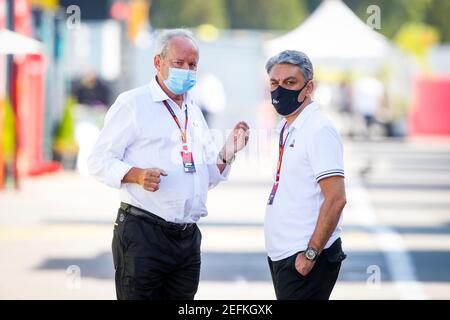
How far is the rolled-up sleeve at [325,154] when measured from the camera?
627cm

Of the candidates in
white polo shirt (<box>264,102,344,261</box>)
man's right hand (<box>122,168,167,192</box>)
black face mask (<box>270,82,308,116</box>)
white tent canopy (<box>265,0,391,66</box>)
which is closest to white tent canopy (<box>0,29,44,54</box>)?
man's right hand (<box>122,168,167,192</box>)

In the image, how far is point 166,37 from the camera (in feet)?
22.3

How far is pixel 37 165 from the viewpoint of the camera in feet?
78.4

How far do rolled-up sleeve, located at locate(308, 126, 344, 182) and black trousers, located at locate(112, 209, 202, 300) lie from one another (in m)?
0.92

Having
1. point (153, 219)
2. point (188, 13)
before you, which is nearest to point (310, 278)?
point (153, 219)

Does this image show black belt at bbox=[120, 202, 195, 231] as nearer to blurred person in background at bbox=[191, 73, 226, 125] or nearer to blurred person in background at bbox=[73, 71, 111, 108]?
blurred person in background at bbox=[191, 73, 226, 125]

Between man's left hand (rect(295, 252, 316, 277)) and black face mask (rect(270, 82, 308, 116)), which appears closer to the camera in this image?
man's left hand (rect(295, 252, 316, 277))

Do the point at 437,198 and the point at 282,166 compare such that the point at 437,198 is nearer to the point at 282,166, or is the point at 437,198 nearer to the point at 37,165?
the point at 37,165

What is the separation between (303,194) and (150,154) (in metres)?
0.90

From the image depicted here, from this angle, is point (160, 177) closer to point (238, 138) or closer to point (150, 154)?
point (150, 154)

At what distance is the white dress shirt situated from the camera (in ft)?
22.2

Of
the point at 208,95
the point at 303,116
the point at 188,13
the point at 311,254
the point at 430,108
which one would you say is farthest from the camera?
the point at 188,13
